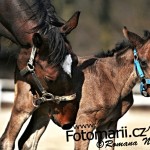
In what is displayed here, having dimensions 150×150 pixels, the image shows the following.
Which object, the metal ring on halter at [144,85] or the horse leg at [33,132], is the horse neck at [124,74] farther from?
the horse leg at [33,132]

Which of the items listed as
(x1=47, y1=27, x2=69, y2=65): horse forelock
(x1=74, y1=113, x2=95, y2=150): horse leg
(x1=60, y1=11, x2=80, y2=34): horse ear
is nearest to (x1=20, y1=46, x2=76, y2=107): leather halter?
(x1=47, y1=27, x2=69, y2=65): horse forelock

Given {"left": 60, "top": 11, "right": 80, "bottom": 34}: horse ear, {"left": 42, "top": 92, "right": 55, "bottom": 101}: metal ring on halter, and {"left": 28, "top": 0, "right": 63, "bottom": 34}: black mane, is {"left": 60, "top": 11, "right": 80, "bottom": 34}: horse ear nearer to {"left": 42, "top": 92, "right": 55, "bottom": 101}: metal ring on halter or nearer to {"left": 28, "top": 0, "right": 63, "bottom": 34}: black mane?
{"left": 28, "top": 0, "right": 63, "bottom": 34}: black mane

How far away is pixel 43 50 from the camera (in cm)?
548

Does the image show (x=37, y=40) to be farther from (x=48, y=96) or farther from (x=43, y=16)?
(x=48, y=96)

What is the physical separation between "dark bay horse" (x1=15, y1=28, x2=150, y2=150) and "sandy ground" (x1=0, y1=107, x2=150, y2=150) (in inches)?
42.8

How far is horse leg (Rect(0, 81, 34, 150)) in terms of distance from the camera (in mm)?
6168

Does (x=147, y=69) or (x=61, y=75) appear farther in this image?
(x=147, y=69)

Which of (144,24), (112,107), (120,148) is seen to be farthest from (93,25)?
(112,107)

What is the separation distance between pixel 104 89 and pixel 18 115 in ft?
3.55

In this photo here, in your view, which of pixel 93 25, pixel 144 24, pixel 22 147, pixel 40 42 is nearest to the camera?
pixel 40 42

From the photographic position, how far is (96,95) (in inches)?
251

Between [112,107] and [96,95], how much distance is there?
24cm

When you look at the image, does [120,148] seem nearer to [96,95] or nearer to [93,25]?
[96,95]

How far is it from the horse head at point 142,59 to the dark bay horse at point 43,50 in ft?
2.86
